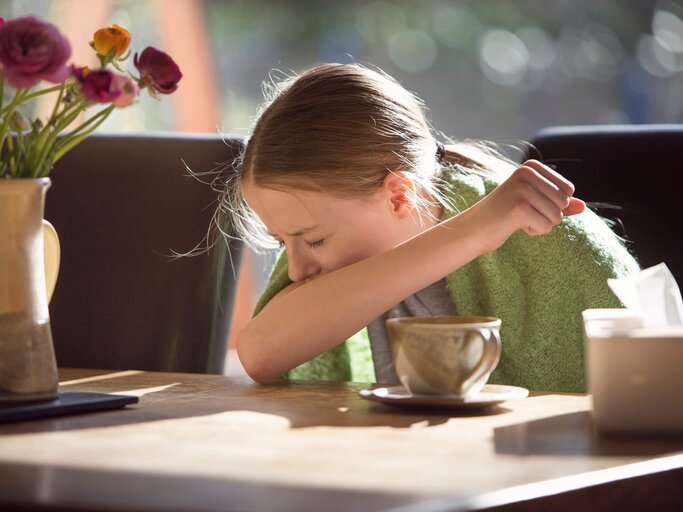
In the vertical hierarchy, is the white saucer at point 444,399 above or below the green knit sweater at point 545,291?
below

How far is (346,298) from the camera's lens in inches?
46.7

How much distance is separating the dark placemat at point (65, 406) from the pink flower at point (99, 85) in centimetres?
27

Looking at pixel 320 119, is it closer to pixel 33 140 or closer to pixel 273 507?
pixel 33 140

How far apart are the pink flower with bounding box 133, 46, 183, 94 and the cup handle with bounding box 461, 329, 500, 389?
36cm

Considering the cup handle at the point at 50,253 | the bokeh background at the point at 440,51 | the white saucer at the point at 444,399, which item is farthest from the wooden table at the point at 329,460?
the bokeh background at the point at 440,51

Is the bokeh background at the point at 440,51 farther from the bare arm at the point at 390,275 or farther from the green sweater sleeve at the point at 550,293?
the bare arm at the point at 390,275

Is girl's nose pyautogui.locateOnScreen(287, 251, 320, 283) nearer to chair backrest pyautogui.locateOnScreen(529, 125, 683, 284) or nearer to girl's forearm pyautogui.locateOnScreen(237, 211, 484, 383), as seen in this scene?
girl's forearm pyautogui.locateOnScreen(237, 211, 484, 383)

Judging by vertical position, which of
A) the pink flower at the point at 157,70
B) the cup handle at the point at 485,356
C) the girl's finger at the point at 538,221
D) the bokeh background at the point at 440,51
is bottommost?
the cup handle at the point at 485,356

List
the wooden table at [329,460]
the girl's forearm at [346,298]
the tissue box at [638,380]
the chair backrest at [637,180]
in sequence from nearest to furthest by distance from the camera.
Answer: the wooden table at [329,460], the tissue box at [638,380], the girl's forearm at [346,298], the chair backrest at [637,180]

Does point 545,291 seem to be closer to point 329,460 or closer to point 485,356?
point 485,356

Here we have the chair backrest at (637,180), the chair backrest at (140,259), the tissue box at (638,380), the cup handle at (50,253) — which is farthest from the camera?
the chair backrest at (140,259)

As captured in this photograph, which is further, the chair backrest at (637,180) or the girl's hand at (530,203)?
the chair backrest at (637,180)

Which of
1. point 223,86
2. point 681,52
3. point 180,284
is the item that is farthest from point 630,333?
point 223,86

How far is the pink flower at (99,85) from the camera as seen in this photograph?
2.87 ft
